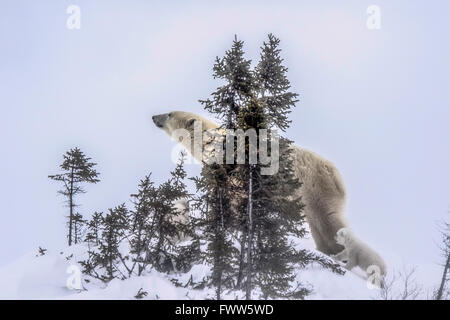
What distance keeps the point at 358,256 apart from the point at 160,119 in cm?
836

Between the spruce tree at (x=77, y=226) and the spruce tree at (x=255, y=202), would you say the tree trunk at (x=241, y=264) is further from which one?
the spruce tree at (x=77, y=226)

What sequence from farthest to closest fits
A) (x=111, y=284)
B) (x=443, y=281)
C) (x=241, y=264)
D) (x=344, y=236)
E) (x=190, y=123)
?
(x=190, y=123)
(x=344, y=236)
(x=443, y=281)
(x=241, y=264)
(x=111, y=284)

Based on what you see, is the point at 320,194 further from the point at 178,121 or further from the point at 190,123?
the point at 178,121

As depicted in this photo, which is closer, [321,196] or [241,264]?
[241,264]

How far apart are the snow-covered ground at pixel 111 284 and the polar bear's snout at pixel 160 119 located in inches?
233

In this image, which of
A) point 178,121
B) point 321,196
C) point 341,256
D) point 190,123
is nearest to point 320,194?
point 321,196

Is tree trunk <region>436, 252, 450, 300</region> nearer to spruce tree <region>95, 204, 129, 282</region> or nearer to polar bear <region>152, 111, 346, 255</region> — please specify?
polar bear <region>152, 111, 346, 255</region>

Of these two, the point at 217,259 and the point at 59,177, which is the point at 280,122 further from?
the point at 59,177

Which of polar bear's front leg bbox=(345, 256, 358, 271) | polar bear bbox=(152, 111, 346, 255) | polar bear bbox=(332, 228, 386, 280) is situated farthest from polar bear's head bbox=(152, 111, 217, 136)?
polar bear's front leg bbox=(345, 256, 358, 271)

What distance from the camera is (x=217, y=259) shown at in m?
7.63

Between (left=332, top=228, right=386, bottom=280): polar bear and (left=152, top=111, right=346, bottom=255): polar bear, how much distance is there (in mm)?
313

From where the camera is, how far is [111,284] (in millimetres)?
7656
